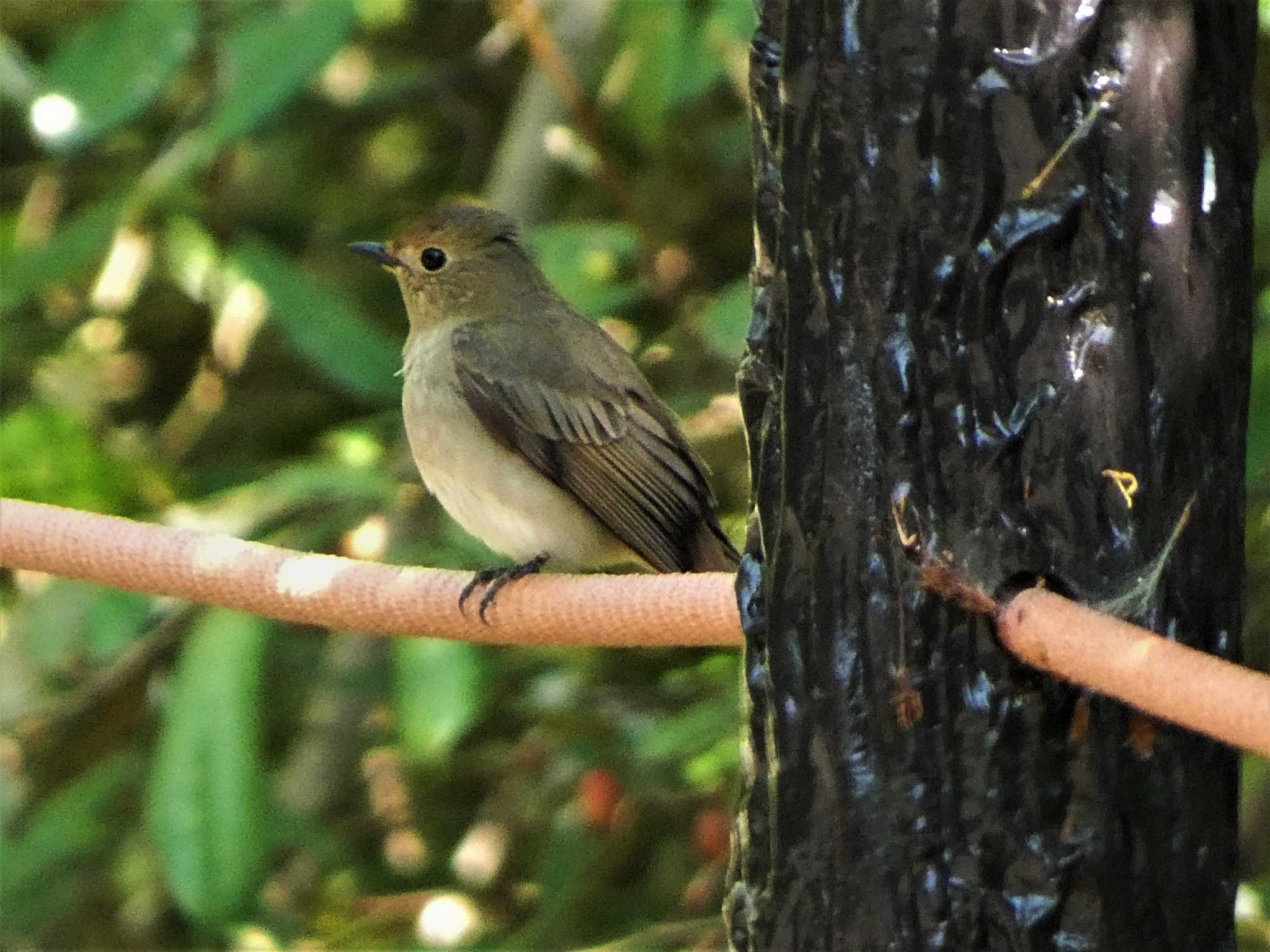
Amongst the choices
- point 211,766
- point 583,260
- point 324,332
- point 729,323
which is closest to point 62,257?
point 324,332

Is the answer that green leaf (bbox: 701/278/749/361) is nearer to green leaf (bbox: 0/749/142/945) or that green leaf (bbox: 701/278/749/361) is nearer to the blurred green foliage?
the blurred green foliage

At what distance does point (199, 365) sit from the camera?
229 inches

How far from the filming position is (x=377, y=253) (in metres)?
4.73

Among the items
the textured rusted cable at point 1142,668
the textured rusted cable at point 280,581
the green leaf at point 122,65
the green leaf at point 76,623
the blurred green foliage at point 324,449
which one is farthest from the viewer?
the green leaf at point 122,65

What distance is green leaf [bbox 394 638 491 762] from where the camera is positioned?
3.70 metres

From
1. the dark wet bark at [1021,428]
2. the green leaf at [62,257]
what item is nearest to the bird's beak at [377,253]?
the green leaf at [62,257]

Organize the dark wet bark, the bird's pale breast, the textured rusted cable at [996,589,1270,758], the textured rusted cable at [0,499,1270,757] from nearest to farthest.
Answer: the textured rusted cable at [996,589,1270,758] → the dark wet bark → the textured rusted cable at [0,499,1270,757] → the bird's pale breast

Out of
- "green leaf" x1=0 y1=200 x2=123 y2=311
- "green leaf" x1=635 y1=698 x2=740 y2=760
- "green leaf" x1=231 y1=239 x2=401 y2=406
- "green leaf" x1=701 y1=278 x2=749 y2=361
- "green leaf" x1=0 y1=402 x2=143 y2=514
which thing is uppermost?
"green leaf" x1=0 y1=200 x2=123 y2=311

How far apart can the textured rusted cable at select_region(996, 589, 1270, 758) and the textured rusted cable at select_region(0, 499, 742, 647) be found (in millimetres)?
845

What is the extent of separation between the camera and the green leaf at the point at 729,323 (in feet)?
12.3

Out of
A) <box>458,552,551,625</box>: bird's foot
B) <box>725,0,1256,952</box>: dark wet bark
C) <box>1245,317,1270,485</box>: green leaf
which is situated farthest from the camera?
<box>1245,317,1270,485</box>: green leaf

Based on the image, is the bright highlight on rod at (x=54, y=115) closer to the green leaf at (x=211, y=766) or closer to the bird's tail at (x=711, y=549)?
the green leaf at (x=211, y=766)

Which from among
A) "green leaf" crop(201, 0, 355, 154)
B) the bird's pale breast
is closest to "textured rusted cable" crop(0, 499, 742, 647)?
the bird's pale breast

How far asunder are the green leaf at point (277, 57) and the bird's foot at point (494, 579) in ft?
3.60
